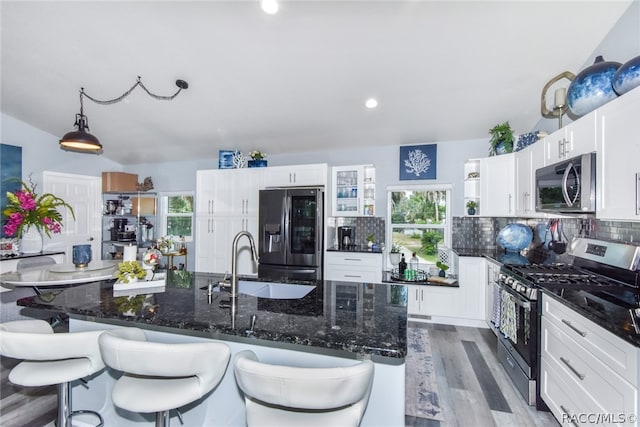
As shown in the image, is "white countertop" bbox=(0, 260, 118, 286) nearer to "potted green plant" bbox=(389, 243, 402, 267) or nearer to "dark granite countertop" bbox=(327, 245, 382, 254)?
"dark granite countertop" bbox=(327, 245, 382, 254)

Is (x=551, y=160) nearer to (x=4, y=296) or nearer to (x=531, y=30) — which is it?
(x=531, y=30)

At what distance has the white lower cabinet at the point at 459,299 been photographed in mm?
3475

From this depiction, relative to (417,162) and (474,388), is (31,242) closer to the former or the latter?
(417,162)

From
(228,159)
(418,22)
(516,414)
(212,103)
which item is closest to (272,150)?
(228,159)

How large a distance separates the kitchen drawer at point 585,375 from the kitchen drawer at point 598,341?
0.10 feet

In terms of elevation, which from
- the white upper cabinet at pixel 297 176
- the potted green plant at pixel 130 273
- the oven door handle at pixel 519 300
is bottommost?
the oven door handle at pixel 519 300

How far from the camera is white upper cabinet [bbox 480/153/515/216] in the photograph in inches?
134

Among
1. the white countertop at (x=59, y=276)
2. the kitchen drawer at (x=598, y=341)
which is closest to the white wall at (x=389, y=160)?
the kitchen drawer at (x=598, y=341)

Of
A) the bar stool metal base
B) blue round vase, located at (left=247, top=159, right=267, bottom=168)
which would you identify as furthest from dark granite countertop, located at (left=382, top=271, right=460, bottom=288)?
the bar stool metal base

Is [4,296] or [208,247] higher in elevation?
[208,247]

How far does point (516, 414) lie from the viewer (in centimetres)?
202

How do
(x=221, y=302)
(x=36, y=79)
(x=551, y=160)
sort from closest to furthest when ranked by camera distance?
1. (x=221, y=302)
2. (x=551, y=160)
3. (x=36, y=79)

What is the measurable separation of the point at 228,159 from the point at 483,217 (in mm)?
3827

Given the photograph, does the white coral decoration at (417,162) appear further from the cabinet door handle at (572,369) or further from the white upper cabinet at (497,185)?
the cabinet door handle at (572,369)
